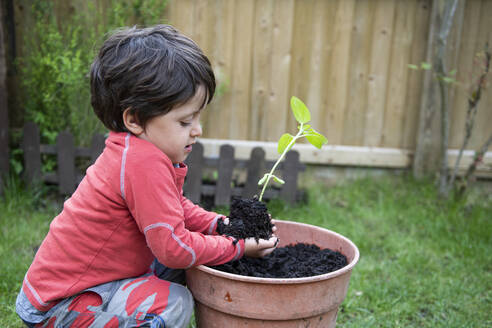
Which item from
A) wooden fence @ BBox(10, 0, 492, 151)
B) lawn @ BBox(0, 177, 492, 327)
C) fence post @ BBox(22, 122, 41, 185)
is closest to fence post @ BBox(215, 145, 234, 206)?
lawn @ BBox(0, 177, 492, 327)

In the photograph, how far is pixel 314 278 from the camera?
1350 millimetres

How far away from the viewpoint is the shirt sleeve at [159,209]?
1.36 m

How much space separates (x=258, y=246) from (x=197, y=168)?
1.92m

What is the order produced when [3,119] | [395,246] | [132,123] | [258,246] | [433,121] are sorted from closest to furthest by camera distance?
[132,123], [258,246], [395,246], [3,119], [433,121]

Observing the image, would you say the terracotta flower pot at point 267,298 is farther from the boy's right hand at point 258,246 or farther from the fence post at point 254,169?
the fence post at point 254,169

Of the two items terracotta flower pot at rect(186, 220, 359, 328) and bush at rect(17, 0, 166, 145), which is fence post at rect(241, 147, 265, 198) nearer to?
bush at rect(17, 0, 166, 145)

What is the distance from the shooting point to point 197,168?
3.40 m

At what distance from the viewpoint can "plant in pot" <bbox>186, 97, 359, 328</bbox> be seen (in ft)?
4.49

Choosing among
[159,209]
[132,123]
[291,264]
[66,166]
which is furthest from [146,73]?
[66,166]

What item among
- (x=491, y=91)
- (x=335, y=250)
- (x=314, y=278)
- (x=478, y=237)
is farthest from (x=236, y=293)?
(x=491, y=91)

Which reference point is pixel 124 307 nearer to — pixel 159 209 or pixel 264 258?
pixel 159 209

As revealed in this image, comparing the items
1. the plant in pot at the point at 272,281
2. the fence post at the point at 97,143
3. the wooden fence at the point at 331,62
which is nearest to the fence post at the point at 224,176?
the wooden fence at the point at 331,62

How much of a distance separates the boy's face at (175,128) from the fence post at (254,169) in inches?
77.3

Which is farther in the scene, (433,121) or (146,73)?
(433,121)
